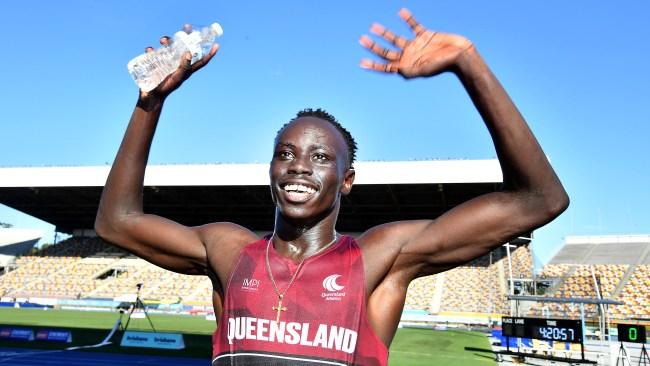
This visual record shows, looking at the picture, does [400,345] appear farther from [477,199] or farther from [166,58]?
[166,58]

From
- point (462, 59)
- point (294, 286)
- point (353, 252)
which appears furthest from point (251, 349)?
point (462, 59)

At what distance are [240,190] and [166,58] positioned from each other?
114 feet

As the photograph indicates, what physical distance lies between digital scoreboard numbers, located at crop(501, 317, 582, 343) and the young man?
14.5 metres

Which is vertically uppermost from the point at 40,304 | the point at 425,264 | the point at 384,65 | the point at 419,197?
the point at 419,197

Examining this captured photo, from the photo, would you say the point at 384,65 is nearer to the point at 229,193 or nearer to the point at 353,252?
the point at 353,252

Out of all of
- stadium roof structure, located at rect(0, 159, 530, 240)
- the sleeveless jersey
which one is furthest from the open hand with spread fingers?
stadium roof structure, located at rect(0, 159, 530, 240)

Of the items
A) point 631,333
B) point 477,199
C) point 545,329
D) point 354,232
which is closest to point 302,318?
point 477,199

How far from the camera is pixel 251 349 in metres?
1.97

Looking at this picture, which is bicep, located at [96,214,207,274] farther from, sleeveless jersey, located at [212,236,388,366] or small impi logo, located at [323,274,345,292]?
small impi logo, located at [323,274,345,292]

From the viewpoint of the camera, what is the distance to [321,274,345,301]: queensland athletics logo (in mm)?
1993

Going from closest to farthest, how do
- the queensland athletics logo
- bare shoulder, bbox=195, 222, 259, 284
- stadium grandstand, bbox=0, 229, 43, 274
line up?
1. the queensland athletics logo
2. bare shoulder, bbox=195, 222, 259, 284
3. stadium grandstand, bbox=0, 229, 43, 274

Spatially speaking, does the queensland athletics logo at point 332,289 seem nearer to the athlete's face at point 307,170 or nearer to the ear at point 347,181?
the athlete's face at point 307,170

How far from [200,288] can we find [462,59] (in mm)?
38360

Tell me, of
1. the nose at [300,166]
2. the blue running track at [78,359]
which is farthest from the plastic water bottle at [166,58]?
the blue running track at [78,359]
